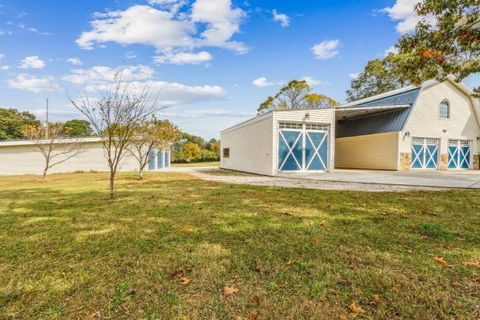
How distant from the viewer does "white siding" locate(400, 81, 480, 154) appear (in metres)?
17.7

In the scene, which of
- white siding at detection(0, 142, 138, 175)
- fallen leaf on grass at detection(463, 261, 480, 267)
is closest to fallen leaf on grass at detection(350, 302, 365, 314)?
fallen leaf on grass at detection(463, 261, 480, 267)

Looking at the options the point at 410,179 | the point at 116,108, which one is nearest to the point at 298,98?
the point at 410,179

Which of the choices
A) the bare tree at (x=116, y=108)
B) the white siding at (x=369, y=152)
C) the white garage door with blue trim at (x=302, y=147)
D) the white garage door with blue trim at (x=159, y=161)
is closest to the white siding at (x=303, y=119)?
the white garage door with blue trim at (x=302, y=147)

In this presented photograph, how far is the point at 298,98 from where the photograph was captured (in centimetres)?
3344

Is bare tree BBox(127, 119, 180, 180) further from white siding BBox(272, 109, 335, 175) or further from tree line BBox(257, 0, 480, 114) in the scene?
tree line BBox(257, 0, 480, 114)

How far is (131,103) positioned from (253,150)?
9515 millimetres

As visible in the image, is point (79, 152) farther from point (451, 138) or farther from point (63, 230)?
point (451, 138)

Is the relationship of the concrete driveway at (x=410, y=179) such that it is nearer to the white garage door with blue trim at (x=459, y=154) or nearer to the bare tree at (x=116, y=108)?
the white garage door with blue trim at (x=459, y=154)

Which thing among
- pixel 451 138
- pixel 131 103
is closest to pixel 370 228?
pixel 131 103

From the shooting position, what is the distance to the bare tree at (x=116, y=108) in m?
7.61

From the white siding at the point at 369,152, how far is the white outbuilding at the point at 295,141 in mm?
5433

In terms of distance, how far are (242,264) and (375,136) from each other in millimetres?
19132

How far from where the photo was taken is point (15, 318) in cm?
183

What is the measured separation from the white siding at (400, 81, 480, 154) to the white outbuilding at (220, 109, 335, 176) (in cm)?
615
